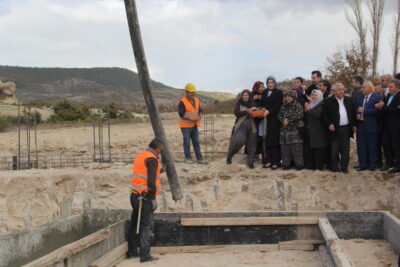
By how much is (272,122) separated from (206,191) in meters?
1.93

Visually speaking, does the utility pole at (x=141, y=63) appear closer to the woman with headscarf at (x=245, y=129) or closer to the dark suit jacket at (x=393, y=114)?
the woman with headscarf at (x=245, y=129)

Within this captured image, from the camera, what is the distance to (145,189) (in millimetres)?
6816

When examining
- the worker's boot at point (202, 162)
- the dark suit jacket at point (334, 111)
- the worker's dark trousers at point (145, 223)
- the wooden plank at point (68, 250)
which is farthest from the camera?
the worker's boot at point (202, 162)

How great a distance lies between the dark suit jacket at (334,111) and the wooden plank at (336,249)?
2874mm

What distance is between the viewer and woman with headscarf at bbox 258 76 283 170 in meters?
9.95

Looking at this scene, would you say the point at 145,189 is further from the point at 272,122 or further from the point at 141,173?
the point at 272,122

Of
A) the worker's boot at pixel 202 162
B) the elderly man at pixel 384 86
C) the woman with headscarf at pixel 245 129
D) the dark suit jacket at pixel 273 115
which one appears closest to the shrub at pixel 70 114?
the worker's boot at pixel 202 162

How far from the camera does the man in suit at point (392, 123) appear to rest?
876cm

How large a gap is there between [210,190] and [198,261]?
325cm

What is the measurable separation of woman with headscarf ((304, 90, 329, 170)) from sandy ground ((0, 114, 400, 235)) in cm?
35

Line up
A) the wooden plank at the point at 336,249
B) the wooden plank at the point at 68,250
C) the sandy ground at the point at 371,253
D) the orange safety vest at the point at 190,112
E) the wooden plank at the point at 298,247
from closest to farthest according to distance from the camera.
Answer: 1. the wooden plank at the point at 336,249
2. the wooden plank at the point at 68,250
3. the sandy ground at the point at 371,253
4. the wooden plank at the point at 298,247
5. the orange safety vest at the point at 190,112

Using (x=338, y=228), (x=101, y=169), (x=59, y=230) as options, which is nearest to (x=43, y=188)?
(x=101, y=169)

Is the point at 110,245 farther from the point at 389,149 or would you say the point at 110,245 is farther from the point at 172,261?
the point at 389,149

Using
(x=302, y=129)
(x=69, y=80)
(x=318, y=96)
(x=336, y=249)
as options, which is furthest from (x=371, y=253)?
(x=69, y=80)
